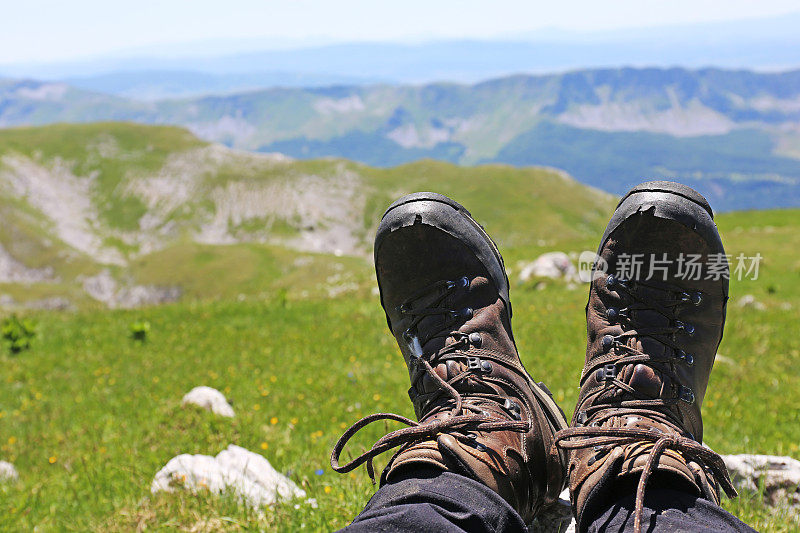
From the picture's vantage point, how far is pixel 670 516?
217 centimetres

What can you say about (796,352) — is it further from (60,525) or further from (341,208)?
(341,208)

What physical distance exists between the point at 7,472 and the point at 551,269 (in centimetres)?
1472

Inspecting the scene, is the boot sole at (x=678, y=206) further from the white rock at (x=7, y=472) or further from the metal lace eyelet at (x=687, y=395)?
the white rock at (x=7, y=472)

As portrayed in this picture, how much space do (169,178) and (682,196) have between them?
182295mm

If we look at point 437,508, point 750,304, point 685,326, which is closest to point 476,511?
point 437,508

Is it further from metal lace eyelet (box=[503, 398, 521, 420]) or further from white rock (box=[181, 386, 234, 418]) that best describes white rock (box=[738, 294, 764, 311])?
metal lace eyelet (box=[503, 398, 521, 420])

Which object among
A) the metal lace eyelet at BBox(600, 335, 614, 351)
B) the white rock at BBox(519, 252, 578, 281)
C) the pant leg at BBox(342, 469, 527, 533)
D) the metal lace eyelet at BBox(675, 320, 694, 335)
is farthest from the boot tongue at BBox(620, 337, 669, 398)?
the white rock at BBox(519, 252, 578, 281)

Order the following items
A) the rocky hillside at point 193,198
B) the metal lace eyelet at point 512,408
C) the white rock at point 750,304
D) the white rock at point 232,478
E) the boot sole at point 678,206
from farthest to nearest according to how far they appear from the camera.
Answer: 1. the rocky hillside at point 193,198
2. the white rock at point 750,304
3. the white rock at point 232,478
4. the boot sole at point 678,206
5. the metal lace eyelet at point 512,408

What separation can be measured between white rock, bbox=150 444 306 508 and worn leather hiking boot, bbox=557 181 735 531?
1883mm

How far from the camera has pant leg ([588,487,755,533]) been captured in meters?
2.12

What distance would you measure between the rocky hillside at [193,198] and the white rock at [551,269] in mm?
112441

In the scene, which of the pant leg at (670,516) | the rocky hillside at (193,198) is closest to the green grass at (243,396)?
the pant leg at (670,516)

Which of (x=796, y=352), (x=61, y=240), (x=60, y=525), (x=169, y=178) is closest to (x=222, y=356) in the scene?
(x=60, y=525)

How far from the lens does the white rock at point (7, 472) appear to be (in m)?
5.08
